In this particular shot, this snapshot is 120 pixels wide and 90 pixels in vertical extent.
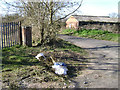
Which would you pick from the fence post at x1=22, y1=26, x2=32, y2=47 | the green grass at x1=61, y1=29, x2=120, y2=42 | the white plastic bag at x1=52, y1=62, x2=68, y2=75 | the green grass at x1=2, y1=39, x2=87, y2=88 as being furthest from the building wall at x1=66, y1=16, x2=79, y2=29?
the white plastic bag at x1=52, y1=62, x2=68, y2=75

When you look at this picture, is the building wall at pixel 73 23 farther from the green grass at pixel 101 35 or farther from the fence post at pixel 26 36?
the fence post at pixel 26 36

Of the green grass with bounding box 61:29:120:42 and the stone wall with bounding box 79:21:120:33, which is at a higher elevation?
the stone wall with bounding box 79:21:120:33

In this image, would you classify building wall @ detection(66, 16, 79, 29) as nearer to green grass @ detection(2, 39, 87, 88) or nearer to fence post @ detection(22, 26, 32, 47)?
fence post @ detection(22, 26, 32, 47)

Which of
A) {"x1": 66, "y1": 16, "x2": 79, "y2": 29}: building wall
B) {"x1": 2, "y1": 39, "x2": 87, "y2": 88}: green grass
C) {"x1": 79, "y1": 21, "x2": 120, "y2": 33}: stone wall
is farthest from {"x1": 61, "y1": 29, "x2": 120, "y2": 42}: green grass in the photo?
{"x1": 2, "y1": 39, "x2": 87, "y2": 88}: green grass

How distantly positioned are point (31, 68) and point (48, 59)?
1106mm

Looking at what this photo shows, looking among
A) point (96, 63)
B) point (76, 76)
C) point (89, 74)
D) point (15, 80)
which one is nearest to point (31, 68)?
point (15, 80)

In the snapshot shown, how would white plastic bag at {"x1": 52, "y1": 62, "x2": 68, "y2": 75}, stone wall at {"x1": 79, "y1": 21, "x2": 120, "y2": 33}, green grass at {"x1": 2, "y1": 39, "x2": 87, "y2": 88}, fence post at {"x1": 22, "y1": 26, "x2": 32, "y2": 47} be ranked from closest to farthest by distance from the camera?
green grass at {"x1": 2, "y1": 39, "x2": 87, "y2": 88} → white plastic bag at {"x1": 52, "y1": 62, "x2": 68, "y2": 75} → fence post at {"x1": 22, "y1": 26, "x2": 32, "y2": 47} → stone wall at {"x1": 79, "y1": 21, "x2": 120, "y2": 33}

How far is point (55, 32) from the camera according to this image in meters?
8.63

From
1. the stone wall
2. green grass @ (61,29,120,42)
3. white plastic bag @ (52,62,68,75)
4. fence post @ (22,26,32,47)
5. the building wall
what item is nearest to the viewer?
white plastic bag @ (52,62,68,75)

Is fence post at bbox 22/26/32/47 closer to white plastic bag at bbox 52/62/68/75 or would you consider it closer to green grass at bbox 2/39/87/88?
green grass at bbox 2/39/87/88

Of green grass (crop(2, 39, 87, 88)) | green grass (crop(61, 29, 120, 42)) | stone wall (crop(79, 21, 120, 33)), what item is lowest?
green grass (crop(2, 39, 87, 88))

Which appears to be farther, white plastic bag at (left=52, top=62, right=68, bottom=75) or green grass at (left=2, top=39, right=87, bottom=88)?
white plastic bag at (left=52, top=62, right=68, bottom=75)

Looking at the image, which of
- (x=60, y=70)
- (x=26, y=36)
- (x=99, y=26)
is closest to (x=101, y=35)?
(x=99, y=26)

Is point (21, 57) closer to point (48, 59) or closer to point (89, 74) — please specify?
point (48, 59)
